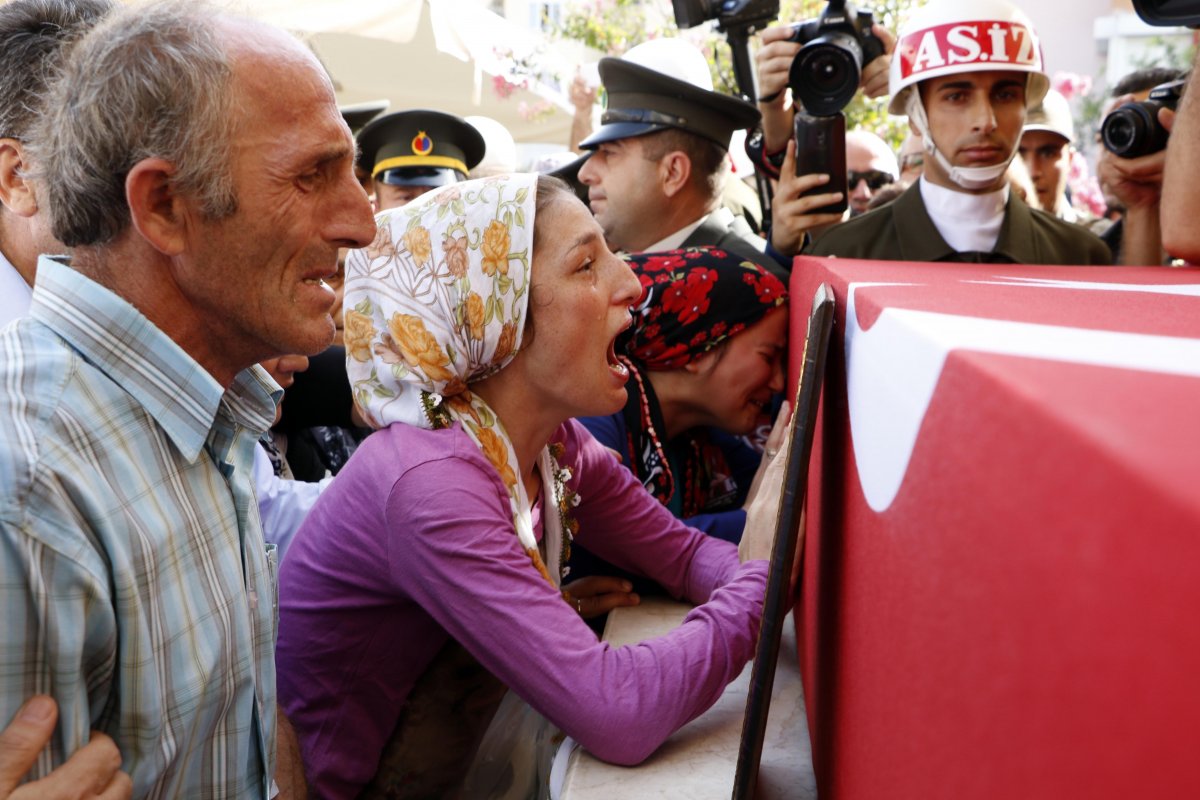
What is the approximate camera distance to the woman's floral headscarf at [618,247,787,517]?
2465 mm

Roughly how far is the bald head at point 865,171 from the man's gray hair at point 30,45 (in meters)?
4.18

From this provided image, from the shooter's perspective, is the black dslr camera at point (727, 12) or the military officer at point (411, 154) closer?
the black dslr camera at point (727, 12)

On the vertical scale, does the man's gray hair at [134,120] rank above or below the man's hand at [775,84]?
above

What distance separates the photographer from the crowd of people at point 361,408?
120 centimetres

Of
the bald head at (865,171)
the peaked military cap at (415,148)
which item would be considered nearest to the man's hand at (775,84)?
the peaked military cap at (415,148)

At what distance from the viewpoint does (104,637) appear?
1.14 metres

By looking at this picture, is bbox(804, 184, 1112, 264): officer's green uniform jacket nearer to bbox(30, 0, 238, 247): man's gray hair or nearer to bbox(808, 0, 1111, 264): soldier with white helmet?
bbox(808, 0, 1111, 264): soldier with white helmet

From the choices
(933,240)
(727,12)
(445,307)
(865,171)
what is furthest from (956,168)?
(865,171)

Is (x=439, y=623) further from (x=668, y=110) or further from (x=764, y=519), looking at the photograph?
(x=668, y=110)

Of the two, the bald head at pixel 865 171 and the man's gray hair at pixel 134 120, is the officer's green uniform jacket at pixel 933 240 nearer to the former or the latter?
the man's gray hair at pixel 134 120

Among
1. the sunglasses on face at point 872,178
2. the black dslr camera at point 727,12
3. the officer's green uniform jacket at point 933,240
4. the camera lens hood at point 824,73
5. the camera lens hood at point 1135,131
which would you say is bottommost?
the sunglasses on face at point 872,178

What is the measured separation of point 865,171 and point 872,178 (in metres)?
0.06

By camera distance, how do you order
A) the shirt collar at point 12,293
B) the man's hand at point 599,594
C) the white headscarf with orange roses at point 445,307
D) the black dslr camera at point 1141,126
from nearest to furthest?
the white headscarf with orange roses at point 445,307
the shirt collar at point 12,293
the man's hand at point 599,594
the black dslr camera at point 1141,126

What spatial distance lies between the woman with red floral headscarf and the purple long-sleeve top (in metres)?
0.47
